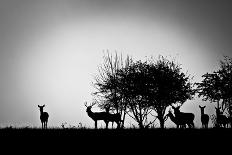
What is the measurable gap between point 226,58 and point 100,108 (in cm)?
2086
